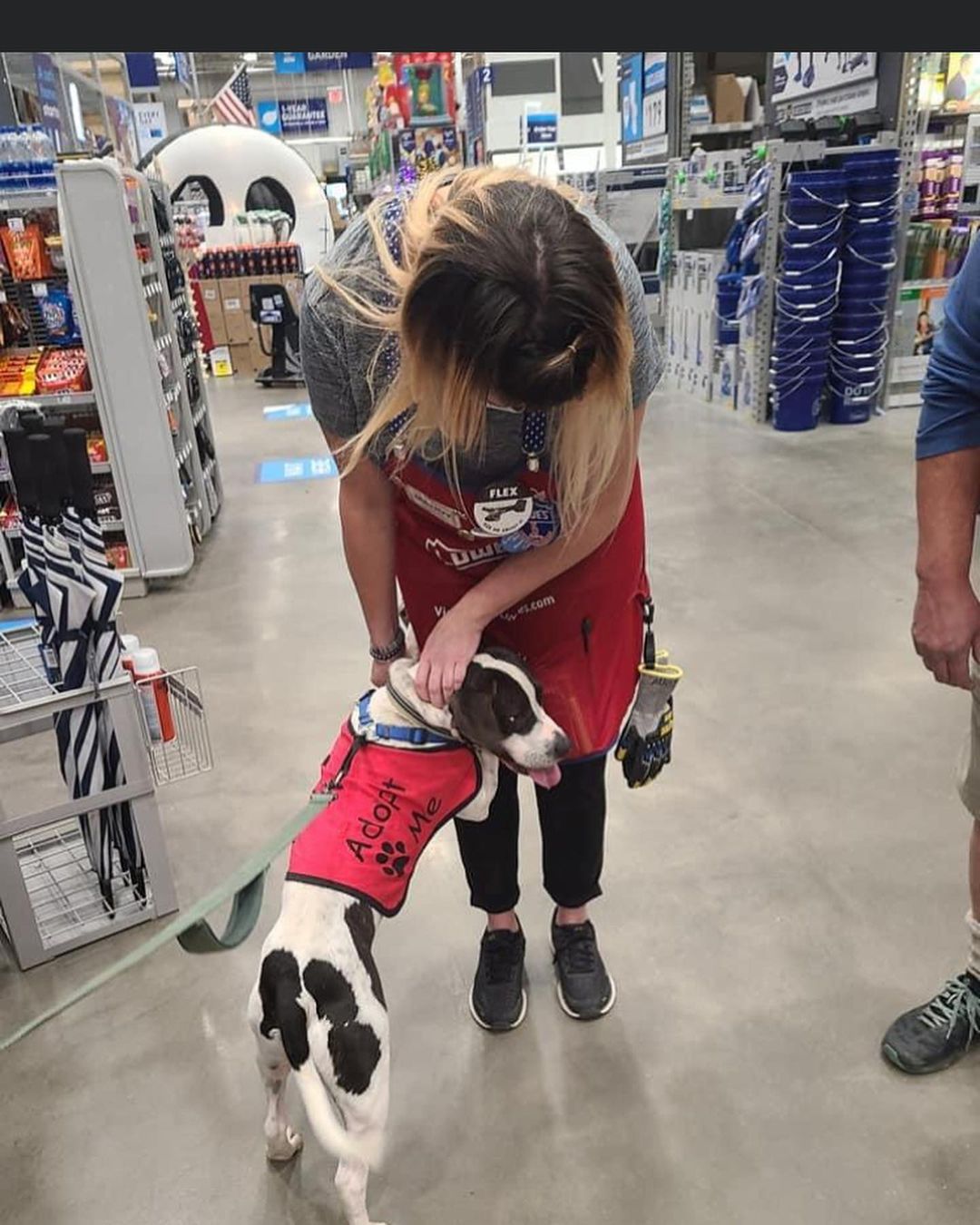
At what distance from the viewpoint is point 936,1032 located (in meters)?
1.70

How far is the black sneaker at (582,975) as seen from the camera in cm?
184

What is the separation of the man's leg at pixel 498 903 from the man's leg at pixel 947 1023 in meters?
0.69

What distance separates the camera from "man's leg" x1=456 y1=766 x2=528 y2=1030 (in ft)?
5.62

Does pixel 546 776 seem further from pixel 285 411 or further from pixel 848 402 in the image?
pixel 285 411

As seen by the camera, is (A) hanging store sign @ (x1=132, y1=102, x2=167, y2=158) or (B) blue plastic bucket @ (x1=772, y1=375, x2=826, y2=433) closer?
(B) blue plastic bucket @ (x1=772, y1=375, x2=826, y2=433)

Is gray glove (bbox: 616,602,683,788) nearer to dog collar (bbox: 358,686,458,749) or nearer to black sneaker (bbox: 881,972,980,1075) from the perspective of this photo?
dog collar (bbox: 358,686,458,749)

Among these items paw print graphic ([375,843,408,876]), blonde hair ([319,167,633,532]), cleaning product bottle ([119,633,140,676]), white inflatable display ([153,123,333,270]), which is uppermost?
white inflatable display ([153,123,333,270])

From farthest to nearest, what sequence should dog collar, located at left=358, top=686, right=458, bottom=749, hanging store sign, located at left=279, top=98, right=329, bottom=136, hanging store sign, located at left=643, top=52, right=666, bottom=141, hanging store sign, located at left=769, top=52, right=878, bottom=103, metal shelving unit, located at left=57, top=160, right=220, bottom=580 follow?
1. hanging store sign, located at left=279, top=98, right=329, bottom=136
2. hanging store sign, located at left=643, top=52, right=666, bottom=141
3. hanging store sign, located at left=769, top=52, right=878, bottom=103
4. metal shelving unit, located at left=57, top=160, right=220, bottom=580
5. dog collar, located at left=358, top=686, right=458, bottom=749

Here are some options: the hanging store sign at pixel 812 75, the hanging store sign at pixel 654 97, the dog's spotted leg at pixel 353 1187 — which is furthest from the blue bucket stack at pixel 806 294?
the dog's spotted leg at pixel 353 1187

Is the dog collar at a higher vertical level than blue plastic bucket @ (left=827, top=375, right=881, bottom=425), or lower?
higher

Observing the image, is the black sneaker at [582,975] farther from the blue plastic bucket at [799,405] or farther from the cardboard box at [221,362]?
the cardboard box at [221,362]

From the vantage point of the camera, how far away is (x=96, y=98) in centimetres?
866

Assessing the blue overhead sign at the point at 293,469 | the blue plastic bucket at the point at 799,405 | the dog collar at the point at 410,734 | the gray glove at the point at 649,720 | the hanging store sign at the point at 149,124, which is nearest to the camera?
the dog collar at the point at 410,734

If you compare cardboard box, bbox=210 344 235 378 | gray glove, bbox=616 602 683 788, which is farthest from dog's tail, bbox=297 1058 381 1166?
cardboard box, bbox=210 344 235 378
